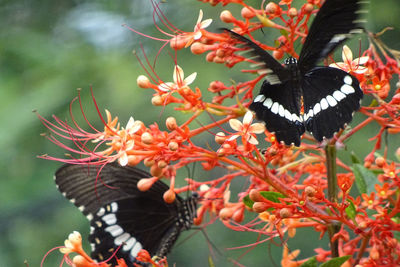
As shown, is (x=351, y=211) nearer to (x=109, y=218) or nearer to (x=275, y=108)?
(x=275, y=108)

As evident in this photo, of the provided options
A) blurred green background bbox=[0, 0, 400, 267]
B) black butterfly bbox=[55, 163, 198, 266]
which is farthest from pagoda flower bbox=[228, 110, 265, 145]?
blurred green background bbox=[0, 0, 400, 267]

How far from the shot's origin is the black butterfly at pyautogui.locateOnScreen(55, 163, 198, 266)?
2.36 metres

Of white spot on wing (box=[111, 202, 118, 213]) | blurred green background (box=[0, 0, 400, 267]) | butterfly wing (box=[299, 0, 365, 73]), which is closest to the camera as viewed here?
butterfly wing (box=[299, 0, 365, 73])

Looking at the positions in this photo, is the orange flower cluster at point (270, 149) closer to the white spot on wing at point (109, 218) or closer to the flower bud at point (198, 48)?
the flower bud at point (198, 48)

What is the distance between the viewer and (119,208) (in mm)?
2504

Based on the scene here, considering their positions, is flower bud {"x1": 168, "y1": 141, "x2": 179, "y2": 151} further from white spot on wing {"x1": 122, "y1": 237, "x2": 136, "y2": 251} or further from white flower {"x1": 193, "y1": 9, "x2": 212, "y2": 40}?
white spot on wing {"x1": 122, "y1": 237, "x2": 136, "y2": 251}

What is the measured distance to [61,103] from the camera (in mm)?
3957

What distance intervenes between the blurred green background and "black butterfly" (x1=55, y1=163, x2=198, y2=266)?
1.44 meters

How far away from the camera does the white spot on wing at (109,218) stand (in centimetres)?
248

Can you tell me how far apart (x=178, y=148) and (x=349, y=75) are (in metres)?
0.54

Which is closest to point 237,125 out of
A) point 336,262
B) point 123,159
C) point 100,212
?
point 123,159

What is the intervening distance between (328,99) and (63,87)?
8.21 ft

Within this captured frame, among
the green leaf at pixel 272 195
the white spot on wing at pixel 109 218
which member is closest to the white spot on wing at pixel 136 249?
the white spot on wing at pixel 109 218

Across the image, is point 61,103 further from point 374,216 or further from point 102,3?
point 374,216
